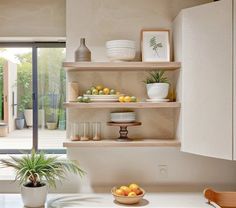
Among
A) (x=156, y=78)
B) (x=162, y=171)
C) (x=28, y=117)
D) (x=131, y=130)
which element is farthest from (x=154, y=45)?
(x=28, y=117)

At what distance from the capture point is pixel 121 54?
2441mm

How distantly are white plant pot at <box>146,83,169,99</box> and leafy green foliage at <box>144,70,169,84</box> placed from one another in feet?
0.27

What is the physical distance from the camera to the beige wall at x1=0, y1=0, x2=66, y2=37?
9.14 feet

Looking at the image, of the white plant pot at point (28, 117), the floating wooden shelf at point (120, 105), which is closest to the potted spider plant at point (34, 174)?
the floating wooden shelf at point (120, 105)

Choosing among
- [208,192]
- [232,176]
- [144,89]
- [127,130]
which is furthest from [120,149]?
[232,176]

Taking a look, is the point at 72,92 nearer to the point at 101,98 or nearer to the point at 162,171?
the point at 101,98

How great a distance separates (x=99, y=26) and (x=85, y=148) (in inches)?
40.3

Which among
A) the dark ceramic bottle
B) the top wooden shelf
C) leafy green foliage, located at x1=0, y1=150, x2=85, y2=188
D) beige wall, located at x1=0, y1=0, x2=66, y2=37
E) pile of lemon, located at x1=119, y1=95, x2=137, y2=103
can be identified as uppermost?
beige wall, located at x1=0, y1=0, x2=66, y2=37

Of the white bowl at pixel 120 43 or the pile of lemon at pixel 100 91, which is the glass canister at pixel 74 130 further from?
the white bowl at pixel 120 43

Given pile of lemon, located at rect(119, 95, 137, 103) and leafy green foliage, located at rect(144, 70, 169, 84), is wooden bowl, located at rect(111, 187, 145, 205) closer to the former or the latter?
pile of lemon, located at rect(119, 95, 137, 103)

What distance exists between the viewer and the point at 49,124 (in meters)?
3.35

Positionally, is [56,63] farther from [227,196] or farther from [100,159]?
[227,196]

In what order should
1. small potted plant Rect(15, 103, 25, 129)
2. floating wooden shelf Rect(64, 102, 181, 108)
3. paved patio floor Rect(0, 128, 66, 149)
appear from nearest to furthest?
floating wooden shelf Rect(64, 102, 181, 108)
paved patio floor Rect(0, 128, 66, 149)
small potted plant Rect(15, 103, 25, 129)

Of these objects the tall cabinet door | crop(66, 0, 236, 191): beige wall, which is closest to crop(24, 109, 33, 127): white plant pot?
crop(66, 0, 236, 191): beige wall
